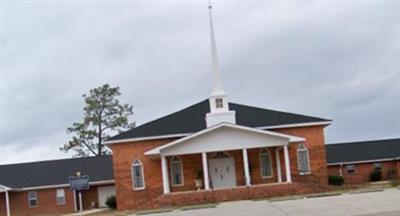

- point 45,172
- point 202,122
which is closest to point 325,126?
point 202,122

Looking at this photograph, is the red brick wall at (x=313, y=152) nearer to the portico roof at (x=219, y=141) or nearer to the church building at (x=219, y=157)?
the church building at (x=219, y=157)

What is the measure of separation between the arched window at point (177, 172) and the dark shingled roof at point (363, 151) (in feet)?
60.2

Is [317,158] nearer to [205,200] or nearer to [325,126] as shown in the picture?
[325,126]

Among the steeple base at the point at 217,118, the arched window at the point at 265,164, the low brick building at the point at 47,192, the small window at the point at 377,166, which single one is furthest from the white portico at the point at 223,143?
the small window at the point at 377,166

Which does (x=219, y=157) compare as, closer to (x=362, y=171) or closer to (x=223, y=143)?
(x=223, y=143)

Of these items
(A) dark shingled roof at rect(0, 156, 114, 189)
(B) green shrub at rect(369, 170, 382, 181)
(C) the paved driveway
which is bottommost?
(C) the paved driveway

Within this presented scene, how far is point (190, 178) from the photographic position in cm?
4053

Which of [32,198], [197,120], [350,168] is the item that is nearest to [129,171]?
[197,120]

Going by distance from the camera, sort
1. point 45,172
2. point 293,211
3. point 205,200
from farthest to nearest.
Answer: point 45,172 < point 205,200 < point 293,211

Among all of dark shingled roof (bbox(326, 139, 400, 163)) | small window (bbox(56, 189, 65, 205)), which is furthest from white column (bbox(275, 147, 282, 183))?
small window (bbox(56, 189, 65, 205))

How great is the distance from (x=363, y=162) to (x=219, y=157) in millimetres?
18551

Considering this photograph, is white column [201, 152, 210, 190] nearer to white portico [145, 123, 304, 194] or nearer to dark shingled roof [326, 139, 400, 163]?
white portico [145, 123, 304, 194]

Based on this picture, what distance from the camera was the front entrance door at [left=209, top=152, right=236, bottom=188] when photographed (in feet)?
134

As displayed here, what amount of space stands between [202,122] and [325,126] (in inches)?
293
